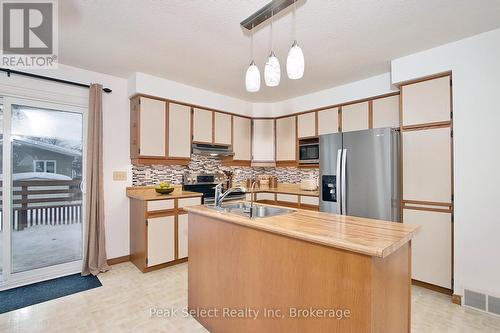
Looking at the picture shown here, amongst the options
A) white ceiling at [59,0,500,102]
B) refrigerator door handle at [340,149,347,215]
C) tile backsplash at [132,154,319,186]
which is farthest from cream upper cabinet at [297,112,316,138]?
refrigerator door handle at [340,149,347,215]

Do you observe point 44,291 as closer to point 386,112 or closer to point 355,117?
point 355,117

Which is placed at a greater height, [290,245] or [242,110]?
[242,110]

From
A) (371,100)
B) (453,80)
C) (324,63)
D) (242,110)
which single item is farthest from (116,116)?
(453,80)

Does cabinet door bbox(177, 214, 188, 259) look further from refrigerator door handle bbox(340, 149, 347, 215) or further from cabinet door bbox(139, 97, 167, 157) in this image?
refrigerator door handle bbox(340, 149, 347, 215)

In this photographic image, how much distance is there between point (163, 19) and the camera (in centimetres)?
211

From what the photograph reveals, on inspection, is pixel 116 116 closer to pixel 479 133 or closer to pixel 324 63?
pixel 324 63

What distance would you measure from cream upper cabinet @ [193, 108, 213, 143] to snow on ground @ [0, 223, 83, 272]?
6.53 ft

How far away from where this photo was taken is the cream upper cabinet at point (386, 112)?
3.18 m

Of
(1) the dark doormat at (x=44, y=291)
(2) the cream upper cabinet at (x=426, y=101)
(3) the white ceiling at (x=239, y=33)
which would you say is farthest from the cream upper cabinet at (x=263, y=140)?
(1) the dark doormat at (x=44, y=291)

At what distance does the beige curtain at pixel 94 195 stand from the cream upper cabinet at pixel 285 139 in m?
2.81

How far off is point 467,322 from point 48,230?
14.8 ft

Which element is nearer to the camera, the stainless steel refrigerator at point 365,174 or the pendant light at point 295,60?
the pendant light at point 295,60

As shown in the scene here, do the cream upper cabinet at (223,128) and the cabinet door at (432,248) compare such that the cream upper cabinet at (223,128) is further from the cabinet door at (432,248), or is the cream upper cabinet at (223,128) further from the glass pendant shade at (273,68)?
the cabinet door at (432,248)

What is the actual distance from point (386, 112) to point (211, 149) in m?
2.55
